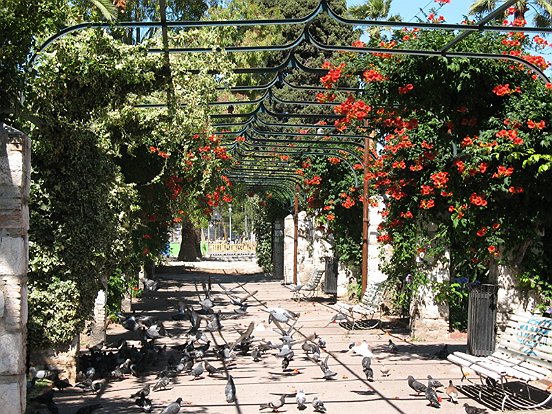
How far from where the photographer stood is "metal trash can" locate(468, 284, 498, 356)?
34.3 feet

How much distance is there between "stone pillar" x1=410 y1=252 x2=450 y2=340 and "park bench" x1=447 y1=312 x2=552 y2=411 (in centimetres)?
384

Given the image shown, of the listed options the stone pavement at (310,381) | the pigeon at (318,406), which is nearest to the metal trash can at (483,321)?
the stone pavement at (310,381)

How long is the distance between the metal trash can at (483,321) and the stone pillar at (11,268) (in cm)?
676

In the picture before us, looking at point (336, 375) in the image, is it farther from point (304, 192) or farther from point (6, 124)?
point (304, 192)

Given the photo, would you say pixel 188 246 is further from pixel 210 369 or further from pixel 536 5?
pixel 210 369

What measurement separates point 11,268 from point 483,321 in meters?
7.01

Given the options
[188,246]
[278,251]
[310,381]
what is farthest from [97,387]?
[188,246]

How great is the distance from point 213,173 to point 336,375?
6.18 metres

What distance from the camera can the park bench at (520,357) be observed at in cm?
774

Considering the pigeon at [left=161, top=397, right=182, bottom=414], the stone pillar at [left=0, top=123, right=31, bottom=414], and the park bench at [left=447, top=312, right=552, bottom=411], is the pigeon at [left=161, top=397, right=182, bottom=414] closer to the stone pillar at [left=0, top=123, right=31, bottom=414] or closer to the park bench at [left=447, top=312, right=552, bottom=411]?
the stone pillar at [left=0, top=123, right=31, bottom=414]

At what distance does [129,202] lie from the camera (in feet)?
33.5

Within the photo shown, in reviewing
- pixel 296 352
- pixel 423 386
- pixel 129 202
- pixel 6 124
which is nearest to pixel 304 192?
pixel 296 352

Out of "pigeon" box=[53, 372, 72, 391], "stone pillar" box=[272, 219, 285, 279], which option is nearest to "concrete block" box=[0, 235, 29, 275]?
"pigeon" box=[53, 372, 72, 391]

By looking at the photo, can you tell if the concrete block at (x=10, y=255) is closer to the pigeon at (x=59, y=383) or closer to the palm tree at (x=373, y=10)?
the pigeon at (x=59, y=383)
